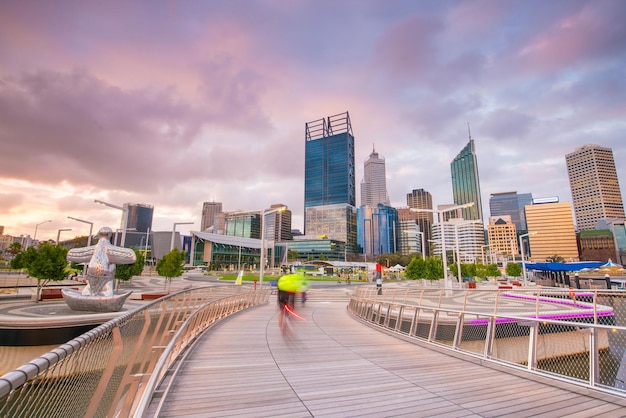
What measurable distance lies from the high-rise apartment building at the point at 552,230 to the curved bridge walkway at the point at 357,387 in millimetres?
Result: 207447

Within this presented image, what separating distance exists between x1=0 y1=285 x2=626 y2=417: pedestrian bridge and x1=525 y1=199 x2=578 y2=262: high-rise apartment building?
207m

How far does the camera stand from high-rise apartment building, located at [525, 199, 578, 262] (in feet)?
595

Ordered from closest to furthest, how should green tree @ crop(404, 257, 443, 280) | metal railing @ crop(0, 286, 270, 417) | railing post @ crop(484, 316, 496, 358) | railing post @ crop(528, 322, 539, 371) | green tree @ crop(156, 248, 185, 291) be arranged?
metal railing @ crop(0, 286, 270, 417), railing post @ crop(528, 322, 539, 371), railing post @ crop(484, 316, 496, 358), green tree @ crop(156, 248, 185, 291), green tree @ crop(404, 257, 443, 280)

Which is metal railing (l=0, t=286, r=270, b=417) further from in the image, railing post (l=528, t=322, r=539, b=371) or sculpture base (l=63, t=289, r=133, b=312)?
sculpture base (l=63, t=289, r=133, b=312)

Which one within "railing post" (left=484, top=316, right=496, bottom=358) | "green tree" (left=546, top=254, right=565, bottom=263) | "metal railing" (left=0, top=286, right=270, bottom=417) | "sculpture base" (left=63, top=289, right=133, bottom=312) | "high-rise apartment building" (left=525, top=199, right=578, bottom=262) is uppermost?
"high-rise apartment building" (left=525, top=199, right=578, bottom=262)

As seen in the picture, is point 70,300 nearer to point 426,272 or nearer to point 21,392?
point 21,392

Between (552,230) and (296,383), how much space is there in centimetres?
22369

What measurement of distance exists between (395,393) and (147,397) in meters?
3.47

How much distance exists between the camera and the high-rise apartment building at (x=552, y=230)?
181250 mm

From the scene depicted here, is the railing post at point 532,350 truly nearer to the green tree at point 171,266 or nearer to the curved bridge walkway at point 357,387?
the curved bridge walkway at point 357,387

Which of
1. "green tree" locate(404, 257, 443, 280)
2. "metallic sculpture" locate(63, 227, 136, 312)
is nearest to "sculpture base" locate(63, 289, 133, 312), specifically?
"metallic sculpture" locate(63, 227, 136, 312)

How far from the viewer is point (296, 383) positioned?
552 cm

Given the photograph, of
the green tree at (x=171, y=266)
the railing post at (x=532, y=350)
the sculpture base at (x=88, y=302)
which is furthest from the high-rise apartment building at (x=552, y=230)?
the railing post at (x=532, y=350)

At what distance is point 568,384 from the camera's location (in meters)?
5.39
